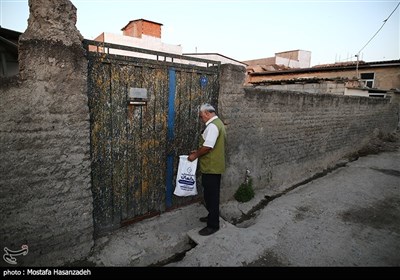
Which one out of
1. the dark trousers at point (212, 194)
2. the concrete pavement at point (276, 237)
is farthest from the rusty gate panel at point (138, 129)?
the dark trousers at point (212, 194)

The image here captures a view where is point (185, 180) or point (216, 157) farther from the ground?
point (216, 157)

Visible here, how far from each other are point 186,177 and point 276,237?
166 centimetres

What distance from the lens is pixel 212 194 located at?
344 centimetres

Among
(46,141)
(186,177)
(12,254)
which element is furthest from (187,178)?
(12,254)

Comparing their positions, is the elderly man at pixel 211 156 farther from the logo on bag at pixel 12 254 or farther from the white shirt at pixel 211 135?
the logo on bag at pixel 12 254

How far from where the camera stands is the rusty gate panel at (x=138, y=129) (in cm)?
304

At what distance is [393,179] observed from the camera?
646 cm

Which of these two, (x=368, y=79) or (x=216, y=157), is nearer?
(x=216, y=157)

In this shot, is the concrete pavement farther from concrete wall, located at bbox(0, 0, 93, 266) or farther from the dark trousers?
concrete wall, located at bbox(0, 0, 93, 266)

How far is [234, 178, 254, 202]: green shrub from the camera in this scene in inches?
189

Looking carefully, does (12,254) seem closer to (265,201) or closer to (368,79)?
(265,201)

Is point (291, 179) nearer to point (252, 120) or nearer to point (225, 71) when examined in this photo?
point (252, 120)

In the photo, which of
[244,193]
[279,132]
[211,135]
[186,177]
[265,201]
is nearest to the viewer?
[211,135]

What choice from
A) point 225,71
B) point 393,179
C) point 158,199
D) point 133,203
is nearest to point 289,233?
point 158,199
